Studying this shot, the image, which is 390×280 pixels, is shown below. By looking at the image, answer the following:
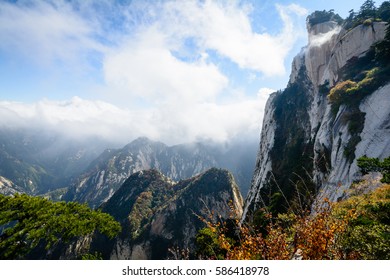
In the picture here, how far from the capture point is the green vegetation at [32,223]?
76.8 ft

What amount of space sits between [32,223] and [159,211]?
89.9 metres

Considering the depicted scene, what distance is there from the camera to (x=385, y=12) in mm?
51375

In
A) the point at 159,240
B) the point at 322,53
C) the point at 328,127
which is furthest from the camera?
the point at 159,240

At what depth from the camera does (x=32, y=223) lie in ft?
83.0

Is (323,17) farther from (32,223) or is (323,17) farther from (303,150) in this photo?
(32,223)

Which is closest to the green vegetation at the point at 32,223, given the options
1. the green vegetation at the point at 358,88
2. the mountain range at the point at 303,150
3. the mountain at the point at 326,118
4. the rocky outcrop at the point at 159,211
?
the mountain range at the point at 303,150

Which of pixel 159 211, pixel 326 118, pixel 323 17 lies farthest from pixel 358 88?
pixel 159 211

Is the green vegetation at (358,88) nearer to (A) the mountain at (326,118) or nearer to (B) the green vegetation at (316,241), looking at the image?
(A) the mountain at (326,118)

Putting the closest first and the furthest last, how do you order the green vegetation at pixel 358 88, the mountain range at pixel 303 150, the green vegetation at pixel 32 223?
the green vegetation at pixel 32 223 < the mountain range at pixel 303 150 < the green vegetation at pixel 358 88

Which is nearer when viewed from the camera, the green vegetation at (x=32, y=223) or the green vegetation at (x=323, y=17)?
the green vegetation at (x=32, y=223)

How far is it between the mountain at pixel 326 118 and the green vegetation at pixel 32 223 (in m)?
20.3
